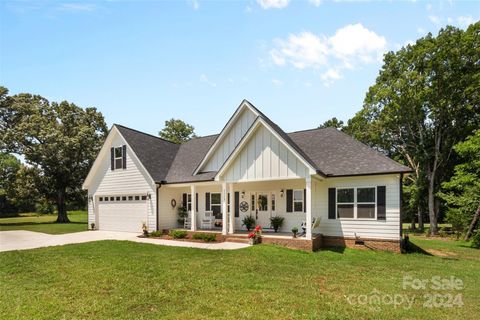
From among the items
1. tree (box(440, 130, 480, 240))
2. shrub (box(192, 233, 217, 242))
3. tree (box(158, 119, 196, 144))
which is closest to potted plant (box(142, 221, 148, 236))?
shrub (box(192, 233, 217, 242))

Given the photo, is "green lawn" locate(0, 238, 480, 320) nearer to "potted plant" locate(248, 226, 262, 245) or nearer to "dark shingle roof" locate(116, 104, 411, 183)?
"potted plant" locate(248, 226, 262, 245)

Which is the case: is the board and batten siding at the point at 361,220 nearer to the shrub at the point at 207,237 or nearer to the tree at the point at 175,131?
the shrub at the point at 207,237

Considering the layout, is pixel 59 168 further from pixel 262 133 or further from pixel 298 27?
pixel 298 27

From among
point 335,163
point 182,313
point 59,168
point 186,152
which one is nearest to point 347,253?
point 335,163

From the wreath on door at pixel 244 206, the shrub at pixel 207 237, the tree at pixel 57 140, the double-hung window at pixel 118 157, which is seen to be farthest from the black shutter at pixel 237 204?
the tree at pixel 57 140

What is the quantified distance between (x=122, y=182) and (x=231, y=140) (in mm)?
7873

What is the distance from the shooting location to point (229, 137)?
17188 mm

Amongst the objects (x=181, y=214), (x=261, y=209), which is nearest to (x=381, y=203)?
(x=261, y=209)

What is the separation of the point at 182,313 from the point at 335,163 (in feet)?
36.4

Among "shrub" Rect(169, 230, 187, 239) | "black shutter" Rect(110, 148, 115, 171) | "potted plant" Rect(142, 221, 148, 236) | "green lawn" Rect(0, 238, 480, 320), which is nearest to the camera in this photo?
"green lawn" Rect(0, 238, 480, 320)

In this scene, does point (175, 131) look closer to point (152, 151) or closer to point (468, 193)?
point (152, 151)

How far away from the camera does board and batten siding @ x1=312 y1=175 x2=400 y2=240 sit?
498 inches

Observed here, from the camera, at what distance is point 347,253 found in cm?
1216

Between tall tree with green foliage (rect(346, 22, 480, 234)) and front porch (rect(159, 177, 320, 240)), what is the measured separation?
45.9 ft
